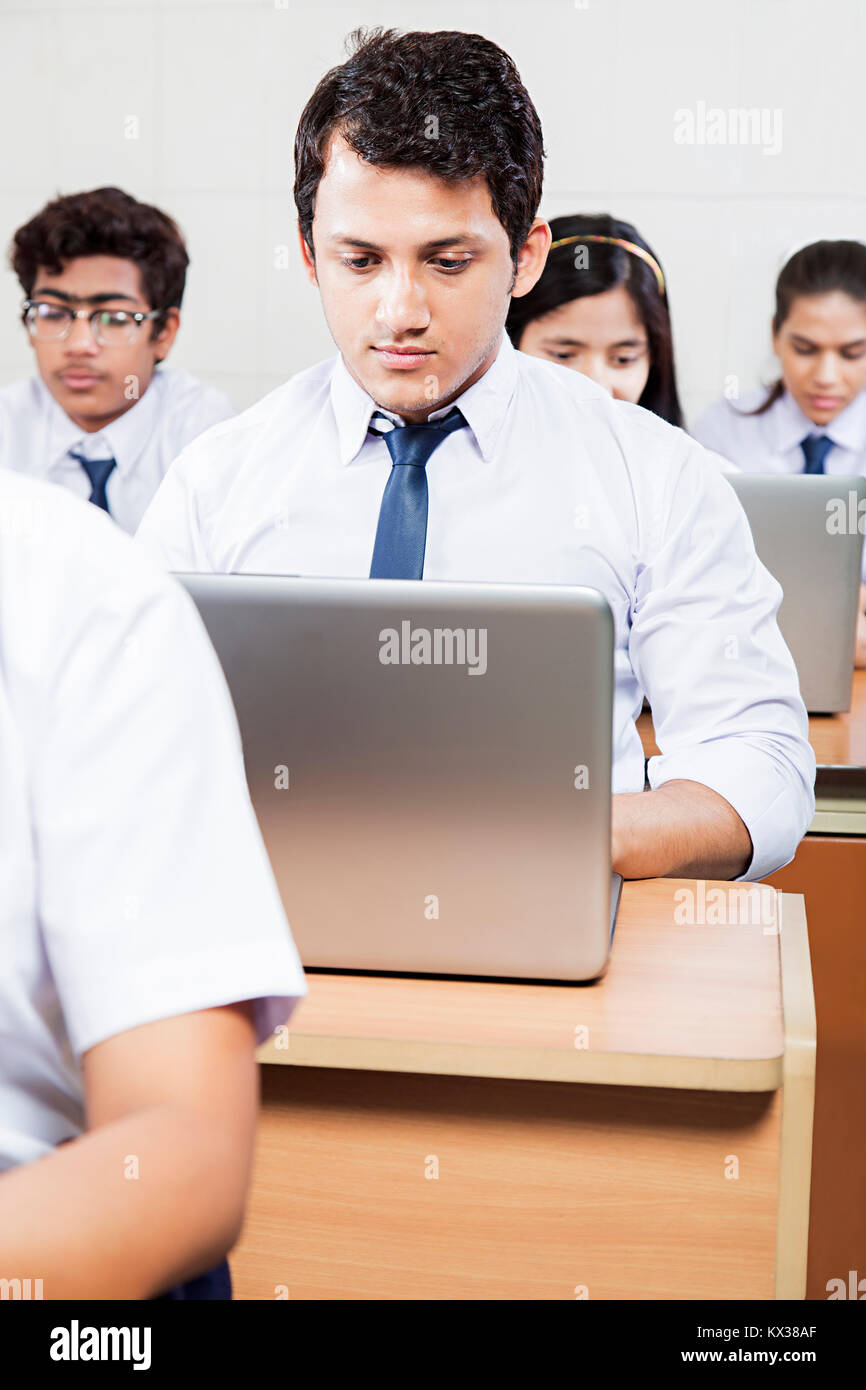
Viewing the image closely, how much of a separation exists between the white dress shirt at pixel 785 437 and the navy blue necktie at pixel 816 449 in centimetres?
1

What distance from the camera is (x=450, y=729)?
962mm

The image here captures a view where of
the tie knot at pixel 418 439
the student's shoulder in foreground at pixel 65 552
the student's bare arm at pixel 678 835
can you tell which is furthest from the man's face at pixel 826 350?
the student's shoulder in foreground at pixel 65 552

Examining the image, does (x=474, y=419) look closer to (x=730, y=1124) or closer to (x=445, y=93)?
(x=445, y=93)

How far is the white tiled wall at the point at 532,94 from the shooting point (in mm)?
3727

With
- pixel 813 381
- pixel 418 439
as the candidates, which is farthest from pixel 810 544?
pixel 813 381

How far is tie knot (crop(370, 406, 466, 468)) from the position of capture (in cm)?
161

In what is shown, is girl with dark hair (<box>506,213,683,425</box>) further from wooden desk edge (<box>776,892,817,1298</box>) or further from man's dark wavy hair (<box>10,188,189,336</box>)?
wooden desk edge (<box>776,892,817,1298</box>)

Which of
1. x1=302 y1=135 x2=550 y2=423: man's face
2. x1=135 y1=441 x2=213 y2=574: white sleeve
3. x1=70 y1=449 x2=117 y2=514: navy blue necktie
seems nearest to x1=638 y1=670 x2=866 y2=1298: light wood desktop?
x1=302 y1=135 x2=550 y2=423: man's face

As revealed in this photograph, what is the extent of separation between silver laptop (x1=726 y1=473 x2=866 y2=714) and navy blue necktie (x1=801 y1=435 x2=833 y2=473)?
167 centimetres

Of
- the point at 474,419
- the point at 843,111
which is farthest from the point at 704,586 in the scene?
the point at 843,111

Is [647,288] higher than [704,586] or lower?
higher

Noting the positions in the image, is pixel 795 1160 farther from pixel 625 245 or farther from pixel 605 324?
pixel 625 245

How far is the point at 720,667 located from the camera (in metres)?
1.54

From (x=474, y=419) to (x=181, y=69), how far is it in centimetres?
284
